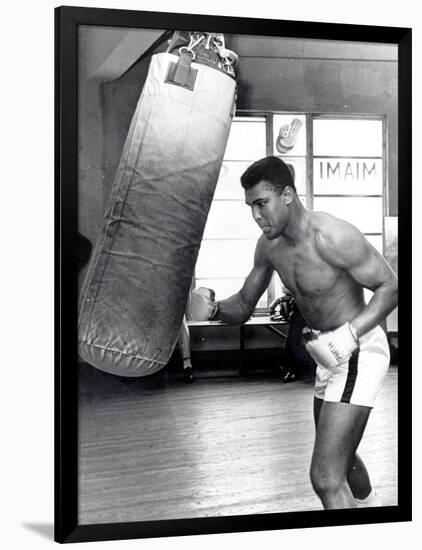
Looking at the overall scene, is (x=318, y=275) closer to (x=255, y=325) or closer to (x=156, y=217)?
(x=255, y=325)

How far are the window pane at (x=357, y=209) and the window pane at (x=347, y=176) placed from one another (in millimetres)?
30

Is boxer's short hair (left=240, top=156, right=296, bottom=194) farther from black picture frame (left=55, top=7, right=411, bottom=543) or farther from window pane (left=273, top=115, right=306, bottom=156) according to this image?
black picture frame (left=55, top=7, right=411, bottom=543)

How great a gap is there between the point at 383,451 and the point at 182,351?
101 centimetres

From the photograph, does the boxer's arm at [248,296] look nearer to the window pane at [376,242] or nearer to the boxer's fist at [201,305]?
the boxer's fist at [201,305]

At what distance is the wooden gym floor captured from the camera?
4172 mm

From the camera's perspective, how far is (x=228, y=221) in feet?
14.2

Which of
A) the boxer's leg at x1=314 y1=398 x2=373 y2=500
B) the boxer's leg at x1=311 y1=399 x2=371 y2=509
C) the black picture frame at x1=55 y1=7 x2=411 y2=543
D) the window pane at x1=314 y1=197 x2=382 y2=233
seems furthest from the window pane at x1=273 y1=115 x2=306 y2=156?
the boxer's leg at x1=314 y1=398 x2=373 y2=500

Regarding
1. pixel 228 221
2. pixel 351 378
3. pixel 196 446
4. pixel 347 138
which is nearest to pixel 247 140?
pixel 228 221

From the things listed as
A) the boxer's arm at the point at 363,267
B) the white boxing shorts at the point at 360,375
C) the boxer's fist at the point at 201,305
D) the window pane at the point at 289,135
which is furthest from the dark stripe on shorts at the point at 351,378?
the window pane at the point at 289,135

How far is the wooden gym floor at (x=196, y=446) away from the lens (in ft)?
13.7

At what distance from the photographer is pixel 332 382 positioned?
14.5 ft

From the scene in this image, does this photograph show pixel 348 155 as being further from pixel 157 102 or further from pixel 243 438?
pixel 243 438

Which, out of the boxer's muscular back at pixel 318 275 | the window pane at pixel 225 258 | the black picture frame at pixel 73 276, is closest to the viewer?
the black picture frame at pixel 73 276

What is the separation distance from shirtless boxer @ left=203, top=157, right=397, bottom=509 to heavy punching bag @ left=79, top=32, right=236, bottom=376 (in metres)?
0.23
